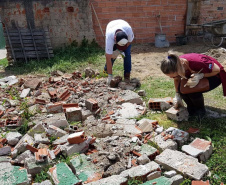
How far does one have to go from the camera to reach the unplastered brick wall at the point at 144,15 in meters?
8.46

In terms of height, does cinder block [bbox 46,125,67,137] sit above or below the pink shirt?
below

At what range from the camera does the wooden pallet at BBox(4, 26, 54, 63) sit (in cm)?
746

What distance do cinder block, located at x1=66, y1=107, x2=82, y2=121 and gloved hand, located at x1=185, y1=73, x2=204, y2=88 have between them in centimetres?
170

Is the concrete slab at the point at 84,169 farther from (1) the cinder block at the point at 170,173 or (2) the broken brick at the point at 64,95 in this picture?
(2) the broken brick at the point at 64,95

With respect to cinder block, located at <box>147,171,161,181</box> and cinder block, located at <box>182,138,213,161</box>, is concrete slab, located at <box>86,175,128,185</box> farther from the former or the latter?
cinder block, located at <box>182,138,213,161</box>

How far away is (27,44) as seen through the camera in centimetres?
754

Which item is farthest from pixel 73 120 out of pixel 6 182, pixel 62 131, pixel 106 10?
pixel 106 10

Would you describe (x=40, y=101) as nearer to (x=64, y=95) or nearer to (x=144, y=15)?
(x=64, y=95)

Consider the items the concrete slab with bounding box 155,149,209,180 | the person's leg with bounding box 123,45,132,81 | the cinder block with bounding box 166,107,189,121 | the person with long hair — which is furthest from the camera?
the person's leg with bounding box 123,45,132,81

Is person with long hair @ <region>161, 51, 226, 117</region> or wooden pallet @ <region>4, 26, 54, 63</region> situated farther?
→ wooden pallet @ <region>4, 26, 54, 63</region>

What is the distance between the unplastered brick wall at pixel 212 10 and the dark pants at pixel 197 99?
676 cm

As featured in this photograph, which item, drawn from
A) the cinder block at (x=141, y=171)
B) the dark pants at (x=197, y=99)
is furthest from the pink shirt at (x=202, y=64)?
the cinder block at (x=141, y=171)

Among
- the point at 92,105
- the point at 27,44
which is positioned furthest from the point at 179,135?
the point at 27,44

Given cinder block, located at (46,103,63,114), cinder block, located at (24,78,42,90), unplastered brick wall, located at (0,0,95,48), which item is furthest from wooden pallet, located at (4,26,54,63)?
cinder block, located at (46,103,63,114)
